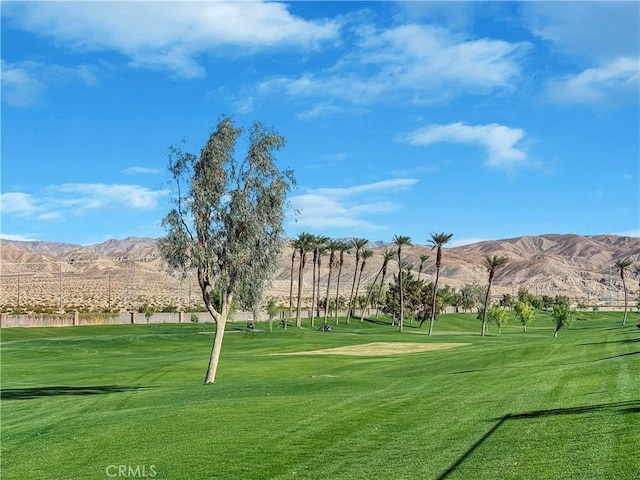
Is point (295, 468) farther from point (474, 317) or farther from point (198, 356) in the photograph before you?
point (474, 317)

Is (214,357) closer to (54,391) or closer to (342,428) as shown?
(54,391)

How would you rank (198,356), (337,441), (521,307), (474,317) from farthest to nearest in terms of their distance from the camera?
(474,317)
(521,307)
(198,356)
(337,441)

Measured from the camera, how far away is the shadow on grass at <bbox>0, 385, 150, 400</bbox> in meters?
29.9

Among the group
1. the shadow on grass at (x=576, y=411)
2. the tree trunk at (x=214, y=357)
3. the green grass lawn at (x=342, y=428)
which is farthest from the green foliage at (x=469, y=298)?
the shadow on grass at (x=576, y=411)

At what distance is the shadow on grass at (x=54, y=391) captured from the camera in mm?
29938

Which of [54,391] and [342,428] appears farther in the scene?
[54,391]

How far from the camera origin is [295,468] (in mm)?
13914

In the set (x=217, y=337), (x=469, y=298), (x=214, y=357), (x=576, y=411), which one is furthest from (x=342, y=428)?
(x=469, y=298)

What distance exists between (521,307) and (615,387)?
310 feet

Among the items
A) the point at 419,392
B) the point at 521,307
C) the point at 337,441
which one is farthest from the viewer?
the point at 521,307

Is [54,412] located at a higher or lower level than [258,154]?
lower

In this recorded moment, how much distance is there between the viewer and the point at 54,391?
31.5m

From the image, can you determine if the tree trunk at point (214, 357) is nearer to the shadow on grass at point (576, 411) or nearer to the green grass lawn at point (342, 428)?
the green grass lawn at point (342, 428)

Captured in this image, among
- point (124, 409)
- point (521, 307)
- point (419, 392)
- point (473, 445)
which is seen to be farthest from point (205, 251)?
point (521, 307)
